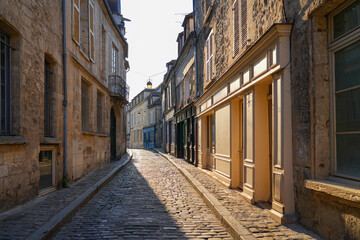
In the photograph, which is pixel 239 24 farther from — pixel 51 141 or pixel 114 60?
pixel 114 60

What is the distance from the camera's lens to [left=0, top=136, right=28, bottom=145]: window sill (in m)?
4.95

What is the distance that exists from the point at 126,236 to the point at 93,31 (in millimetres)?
9342

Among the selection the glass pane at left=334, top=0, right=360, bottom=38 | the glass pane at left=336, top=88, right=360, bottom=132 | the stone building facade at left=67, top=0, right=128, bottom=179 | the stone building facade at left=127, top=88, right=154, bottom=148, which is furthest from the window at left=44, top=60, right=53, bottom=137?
the stone building facade at left=127, top=88, right=154, bottom=148

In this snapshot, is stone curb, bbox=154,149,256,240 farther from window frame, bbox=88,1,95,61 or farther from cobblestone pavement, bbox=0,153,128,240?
window frame, bbox=88,1,95,61

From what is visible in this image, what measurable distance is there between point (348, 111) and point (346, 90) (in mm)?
263

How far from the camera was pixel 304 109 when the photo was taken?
4184 mm

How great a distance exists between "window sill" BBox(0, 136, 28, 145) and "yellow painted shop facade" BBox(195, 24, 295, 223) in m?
4.44

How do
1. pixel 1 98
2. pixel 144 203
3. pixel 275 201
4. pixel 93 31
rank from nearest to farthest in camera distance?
pixel 275 201 → pixel 1 98 → pixel 144 203 → pixel 93 31

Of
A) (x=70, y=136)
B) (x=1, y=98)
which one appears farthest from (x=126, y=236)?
(x=70, y=136)

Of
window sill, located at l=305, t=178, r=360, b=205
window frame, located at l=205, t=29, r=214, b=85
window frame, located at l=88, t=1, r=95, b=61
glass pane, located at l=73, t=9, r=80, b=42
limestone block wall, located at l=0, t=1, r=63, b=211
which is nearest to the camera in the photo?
window sill, located at l=305, t=178, r=360, b=205

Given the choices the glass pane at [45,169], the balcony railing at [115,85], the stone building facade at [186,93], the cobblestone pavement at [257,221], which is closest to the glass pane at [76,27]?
the glass pane at [45,169]

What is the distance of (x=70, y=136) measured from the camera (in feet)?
28.1

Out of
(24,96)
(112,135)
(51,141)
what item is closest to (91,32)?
(51,141)

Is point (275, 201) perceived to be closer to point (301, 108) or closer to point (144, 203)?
point (301, 108)
